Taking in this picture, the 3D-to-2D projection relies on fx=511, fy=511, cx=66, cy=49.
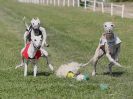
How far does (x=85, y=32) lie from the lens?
2795 cm

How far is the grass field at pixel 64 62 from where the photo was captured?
35.4 feet

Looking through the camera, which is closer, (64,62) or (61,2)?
(64,62)

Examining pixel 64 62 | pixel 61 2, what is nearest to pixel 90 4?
pixel 61 2

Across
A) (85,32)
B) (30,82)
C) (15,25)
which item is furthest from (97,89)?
(15,25)

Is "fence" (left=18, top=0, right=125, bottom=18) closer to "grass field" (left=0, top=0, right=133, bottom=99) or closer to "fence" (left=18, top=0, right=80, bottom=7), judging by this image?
"fence" (left=18, top=0, right=80, bottom=7)

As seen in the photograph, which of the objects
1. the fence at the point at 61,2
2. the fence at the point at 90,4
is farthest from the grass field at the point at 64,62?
the fence at the point at 61,2

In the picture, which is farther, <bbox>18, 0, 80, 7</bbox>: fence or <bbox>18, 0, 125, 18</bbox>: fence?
<bbox>18, 0, 80, 7</bbox>: fence

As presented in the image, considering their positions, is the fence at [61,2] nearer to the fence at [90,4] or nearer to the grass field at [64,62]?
the fence at [90,4]

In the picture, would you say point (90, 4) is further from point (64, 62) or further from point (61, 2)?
point (64, 62)

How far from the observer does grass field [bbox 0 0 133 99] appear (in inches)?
425

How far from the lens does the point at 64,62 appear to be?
16250 mm

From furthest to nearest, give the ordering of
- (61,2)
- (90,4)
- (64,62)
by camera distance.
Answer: (61,2) → (90,4) → (64,62)

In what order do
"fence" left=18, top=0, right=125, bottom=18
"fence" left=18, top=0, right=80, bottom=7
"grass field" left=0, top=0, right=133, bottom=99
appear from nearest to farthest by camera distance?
1. "grass field" left=0, top=0, right=133, bottom=99
2. "fence" left=18, top=0, right=125, bottom=18
3. "fence" left=18, top=0, right=80, bottom=7

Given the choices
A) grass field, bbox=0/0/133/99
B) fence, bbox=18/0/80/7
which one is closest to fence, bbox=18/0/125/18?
fence, bbox=18/0/80/7
